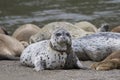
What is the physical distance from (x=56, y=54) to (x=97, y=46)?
1394mm

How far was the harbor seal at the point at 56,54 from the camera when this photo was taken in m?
8.48

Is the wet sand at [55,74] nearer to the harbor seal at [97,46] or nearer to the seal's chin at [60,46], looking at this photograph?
the seal's chin at [60,46]

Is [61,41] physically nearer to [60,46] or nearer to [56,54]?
[60,46]

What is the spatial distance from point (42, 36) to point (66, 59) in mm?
2902

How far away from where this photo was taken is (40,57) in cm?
867

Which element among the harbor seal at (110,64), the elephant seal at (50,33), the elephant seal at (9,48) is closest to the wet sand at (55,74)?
the harbor seal at (110,64)

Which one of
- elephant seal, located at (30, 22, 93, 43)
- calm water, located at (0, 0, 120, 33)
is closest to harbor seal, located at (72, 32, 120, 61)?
elephant seal, located at (30, 22, 93, 43)

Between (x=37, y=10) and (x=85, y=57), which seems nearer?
(x=85, y=57)

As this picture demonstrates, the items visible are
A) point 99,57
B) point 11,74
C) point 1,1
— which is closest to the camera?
point 11,74

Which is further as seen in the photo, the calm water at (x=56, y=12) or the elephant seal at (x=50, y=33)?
the calm water at (x=56, y=12)

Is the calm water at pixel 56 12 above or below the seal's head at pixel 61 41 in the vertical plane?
Result: below

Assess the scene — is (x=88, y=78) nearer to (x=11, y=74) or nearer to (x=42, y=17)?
(x=11, y=74)

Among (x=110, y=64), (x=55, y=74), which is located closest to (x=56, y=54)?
(x=55, y=74)

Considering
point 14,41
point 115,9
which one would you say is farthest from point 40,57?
point 115,9
